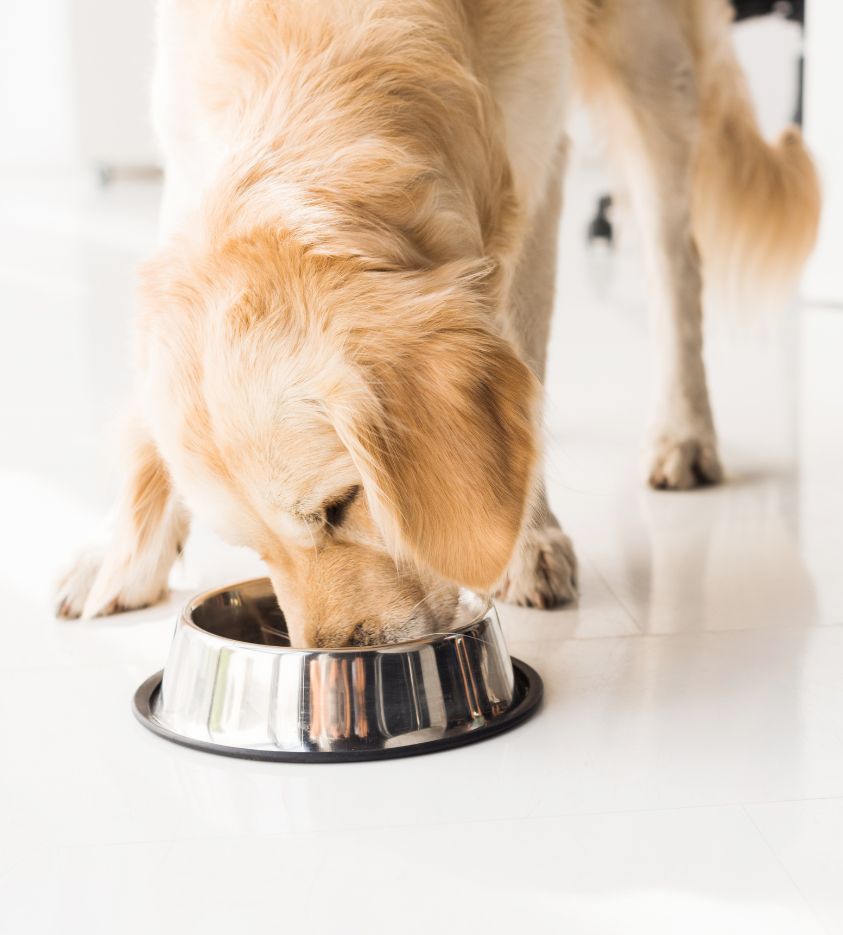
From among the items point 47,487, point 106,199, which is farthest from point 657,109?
point 106,199

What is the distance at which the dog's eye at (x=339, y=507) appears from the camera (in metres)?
1.37

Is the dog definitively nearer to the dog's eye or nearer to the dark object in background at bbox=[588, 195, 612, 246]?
the dog's eye

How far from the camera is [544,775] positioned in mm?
1327

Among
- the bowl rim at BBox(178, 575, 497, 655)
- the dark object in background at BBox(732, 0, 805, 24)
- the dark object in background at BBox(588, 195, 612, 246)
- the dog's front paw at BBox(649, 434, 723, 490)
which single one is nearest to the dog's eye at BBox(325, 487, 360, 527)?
the bowl rim at BBox(178, 575, 497, 655)

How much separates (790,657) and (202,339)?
84cm

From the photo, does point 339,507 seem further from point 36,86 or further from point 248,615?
point 36,86

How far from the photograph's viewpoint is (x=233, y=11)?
1.57m

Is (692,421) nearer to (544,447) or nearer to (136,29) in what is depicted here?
Result: (544,447)

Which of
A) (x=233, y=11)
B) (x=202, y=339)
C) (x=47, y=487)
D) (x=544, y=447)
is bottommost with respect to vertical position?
(x=47, y=487)

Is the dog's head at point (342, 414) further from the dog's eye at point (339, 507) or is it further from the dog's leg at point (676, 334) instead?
the dog's leg at point (676, 334)

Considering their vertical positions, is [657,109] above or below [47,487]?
above

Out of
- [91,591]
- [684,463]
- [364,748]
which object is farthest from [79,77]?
[364,748]

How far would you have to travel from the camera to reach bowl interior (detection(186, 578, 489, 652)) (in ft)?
5.31

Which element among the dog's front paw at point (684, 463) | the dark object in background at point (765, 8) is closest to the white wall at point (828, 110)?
the dark object in background at point (765, 8)
